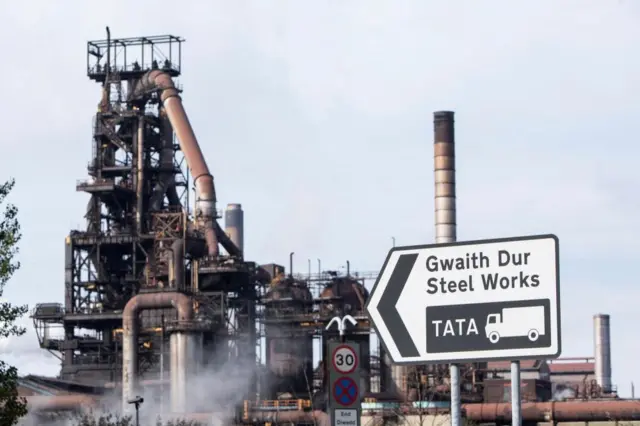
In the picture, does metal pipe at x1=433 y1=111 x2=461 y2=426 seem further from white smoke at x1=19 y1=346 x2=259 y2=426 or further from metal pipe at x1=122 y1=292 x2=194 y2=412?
white smoke at x1=19 y1=346 x2=259 y2=426

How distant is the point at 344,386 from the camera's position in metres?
8.48

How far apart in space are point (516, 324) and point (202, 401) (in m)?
72.0

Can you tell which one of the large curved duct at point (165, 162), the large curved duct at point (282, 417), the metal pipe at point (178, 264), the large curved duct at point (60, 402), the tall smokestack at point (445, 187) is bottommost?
the large curved duct at point (282, 417)

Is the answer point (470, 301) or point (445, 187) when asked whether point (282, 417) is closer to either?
point (445, 187)

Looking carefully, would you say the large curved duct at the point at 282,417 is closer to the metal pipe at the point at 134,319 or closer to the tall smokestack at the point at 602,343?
the metal pipe at the point at 134,319

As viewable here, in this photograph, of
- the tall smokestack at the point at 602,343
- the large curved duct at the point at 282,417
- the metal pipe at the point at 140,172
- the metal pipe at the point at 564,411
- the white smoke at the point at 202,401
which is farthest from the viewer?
the tall smokestack at the point at 602,343

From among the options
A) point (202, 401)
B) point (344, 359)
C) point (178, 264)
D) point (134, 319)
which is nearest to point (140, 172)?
Answer: point (178, 264)

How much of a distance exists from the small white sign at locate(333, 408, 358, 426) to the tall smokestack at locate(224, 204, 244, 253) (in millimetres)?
98382

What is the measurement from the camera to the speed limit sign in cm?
852

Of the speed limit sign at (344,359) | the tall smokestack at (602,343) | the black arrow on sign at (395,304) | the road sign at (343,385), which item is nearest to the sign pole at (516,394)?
the black arrow on sign at (395,304)

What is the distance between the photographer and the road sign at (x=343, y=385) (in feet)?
27.6

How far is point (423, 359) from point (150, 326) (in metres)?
74.5

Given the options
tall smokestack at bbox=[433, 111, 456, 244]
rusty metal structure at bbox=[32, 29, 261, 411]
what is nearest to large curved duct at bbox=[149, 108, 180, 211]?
rusty metal structure at bbox=[32, 29, 261, 411]

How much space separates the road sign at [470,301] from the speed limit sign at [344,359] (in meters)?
1.70
